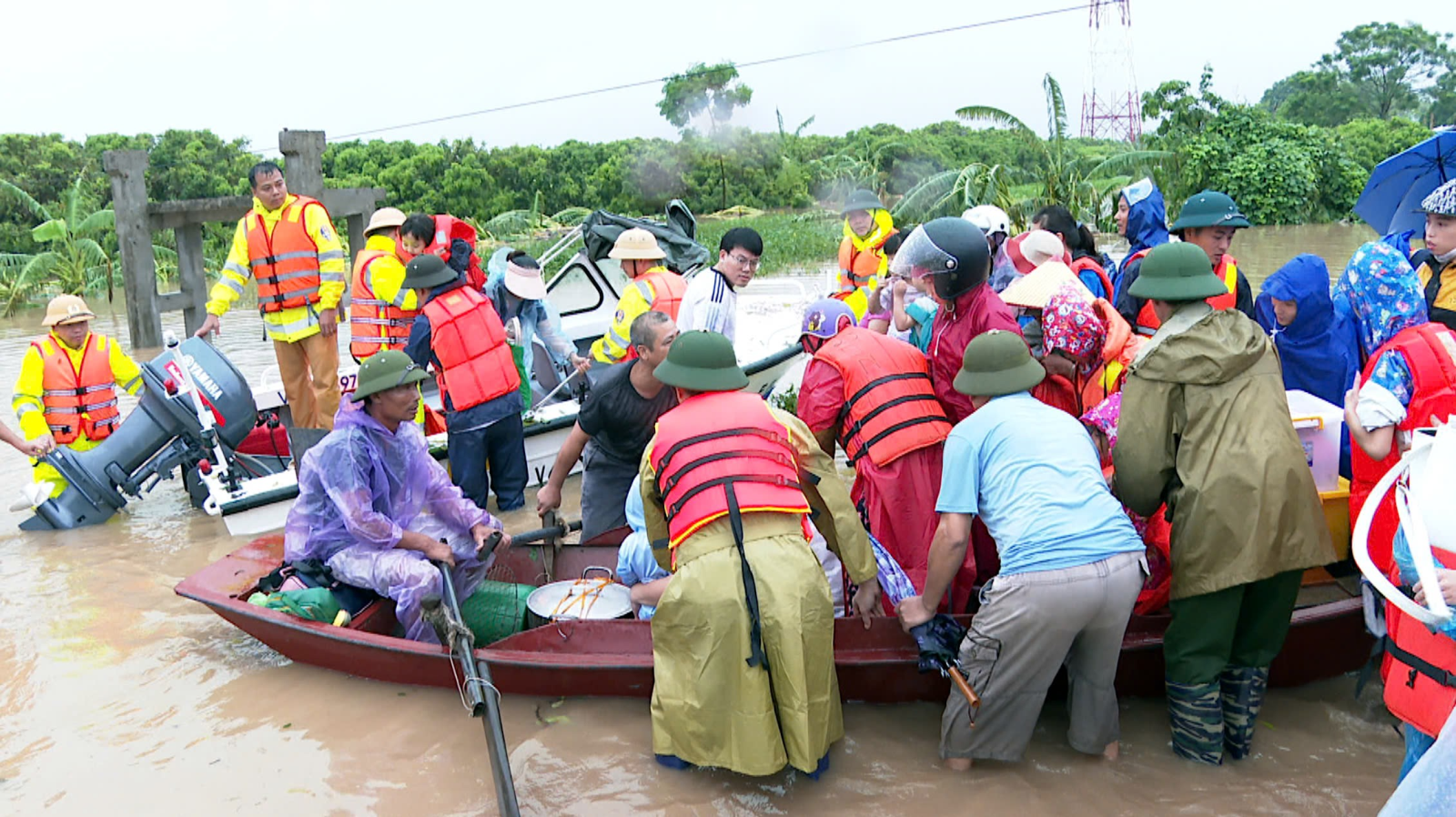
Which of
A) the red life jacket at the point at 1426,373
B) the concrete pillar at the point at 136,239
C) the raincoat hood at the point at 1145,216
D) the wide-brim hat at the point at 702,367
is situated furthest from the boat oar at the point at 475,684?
the concrete pillar at the point at 136,239

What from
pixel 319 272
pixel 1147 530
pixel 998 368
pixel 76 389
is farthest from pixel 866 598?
pixel 76 389

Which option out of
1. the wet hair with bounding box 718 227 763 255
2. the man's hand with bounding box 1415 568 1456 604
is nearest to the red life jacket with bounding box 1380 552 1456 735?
the man's hand with bounding box 1415 568 1456 604

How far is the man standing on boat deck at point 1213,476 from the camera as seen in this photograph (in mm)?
3281

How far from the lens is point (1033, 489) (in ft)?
10.8

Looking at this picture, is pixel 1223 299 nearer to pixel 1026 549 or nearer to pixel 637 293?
pixel 1026 549

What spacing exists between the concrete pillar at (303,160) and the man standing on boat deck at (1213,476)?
855 cm

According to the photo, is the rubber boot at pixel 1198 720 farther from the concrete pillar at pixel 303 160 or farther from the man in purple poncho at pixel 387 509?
the concrete pillar at pixel 303 160

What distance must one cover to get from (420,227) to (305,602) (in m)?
3.11

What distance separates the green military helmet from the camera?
4.85 meters

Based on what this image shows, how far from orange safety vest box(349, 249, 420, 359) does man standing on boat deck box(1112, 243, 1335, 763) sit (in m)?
5.05

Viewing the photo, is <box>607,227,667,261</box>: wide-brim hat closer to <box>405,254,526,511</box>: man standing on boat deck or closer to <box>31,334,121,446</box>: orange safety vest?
<box>405,254,526,511</box>: man standing on boat deck

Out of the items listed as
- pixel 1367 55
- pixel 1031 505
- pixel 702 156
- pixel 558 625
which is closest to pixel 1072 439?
pixel 1031 505

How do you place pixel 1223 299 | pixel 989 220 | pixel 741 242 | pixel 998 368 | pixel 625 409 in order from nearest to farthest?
pixel 998 368
pixel 625 409
pixel 1223 299
pixel 741 242
pixel 989 220

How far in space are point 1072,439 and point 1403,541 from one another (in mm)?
1053
